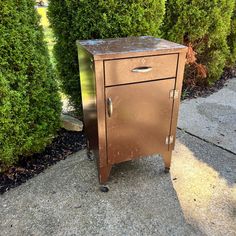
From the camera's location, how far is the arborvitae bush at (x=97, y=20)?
2340 mm

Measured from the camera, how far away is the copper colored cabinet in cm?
167

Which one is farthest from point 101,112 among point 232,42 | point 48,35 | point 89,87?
point 48,35

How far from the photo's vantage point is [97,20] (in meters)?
2.39

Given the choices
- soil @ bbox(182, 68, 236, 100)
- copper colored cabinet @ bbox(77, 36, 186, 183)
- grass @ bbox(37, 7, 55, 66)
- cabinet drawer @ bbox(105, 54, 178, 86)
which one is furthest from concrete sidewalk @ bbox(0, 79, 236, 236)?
soil @ bbox(182, 68, 236, 100)

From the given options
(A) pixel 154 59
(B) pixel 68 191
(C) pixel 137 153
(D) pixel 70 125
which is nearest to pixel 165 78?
(A) pixel 154 59

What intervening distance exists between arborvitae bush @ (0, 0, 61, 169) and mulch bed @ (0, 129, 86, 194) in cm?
11

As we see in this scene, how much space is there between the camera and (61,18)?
2574 mm

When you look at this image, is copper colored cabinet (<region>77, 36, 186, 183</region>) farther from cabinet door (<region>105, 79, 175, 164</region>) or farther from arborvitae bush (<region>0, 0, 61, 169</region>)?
arborvitae bush (<region>0, 0, 61, 169</region>)

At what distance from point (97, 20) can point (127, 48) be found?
83 cm

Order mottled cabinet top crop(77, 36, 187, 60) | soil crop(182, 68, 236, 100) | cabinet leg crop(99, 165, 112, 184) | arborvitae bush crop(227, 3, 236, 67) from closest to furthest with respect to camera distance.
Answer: mottled cabinet top crop(77, 36, 187, 60)
cabinet leg crop(99, 165, 112, 184)
soil crop(182, 68, 236, 100)
arborvitae bush crop(227, 3, 236, 67)

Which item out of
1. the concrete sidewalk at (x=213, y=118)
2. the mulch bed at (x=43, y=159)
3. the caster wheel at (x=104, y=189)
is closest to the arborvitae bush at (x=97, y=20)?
the mulch bed at (x=43, y=159)

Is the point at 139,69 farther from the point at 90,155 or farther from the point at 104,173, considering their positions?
the point at 90,155

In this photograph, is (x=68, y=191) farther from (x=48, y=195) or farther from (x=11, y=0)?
(x=11, y=0)

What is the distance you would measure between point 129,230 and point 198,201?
613 millimetres
